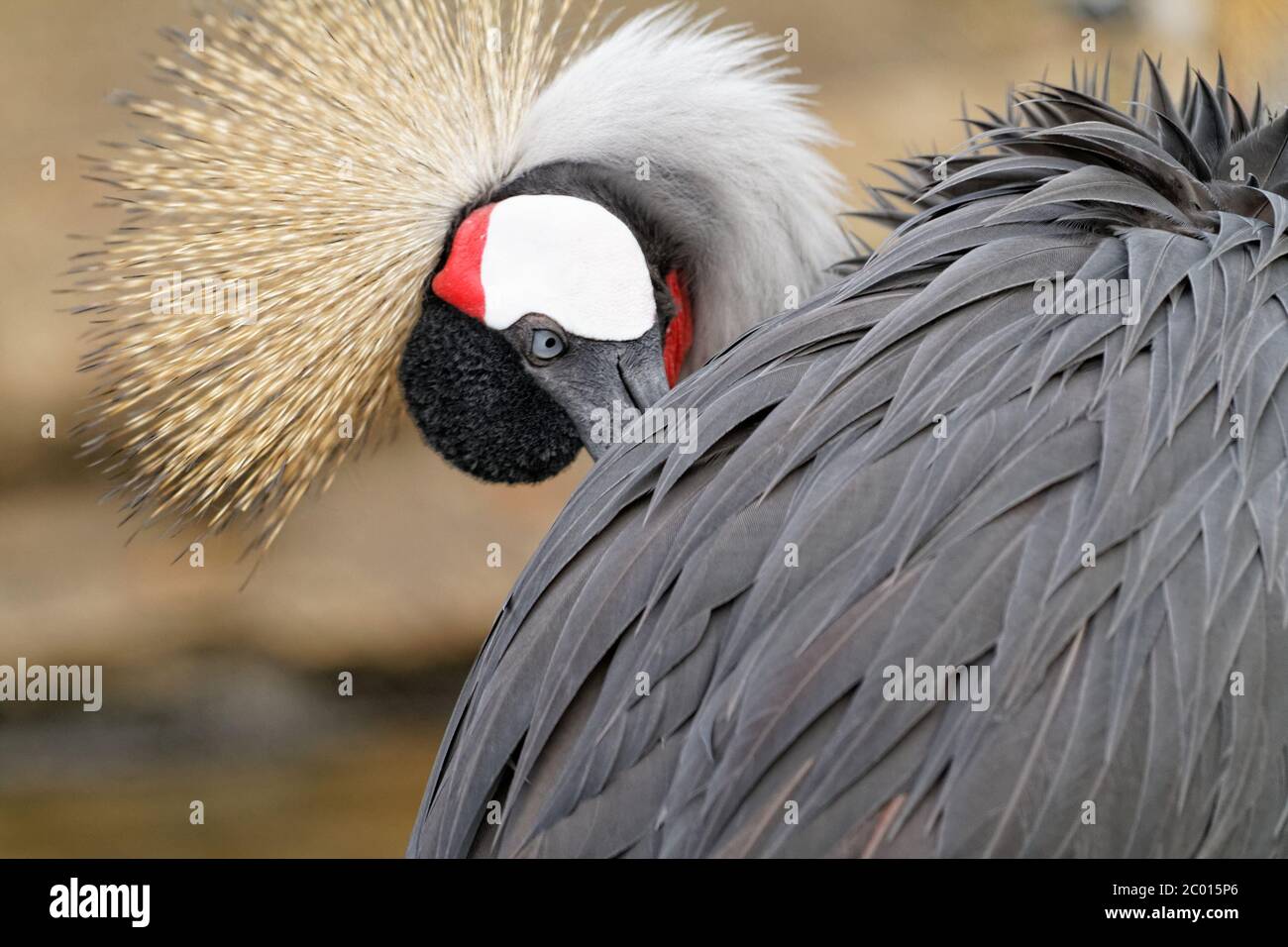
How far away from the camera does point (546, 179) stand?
4.56 ft

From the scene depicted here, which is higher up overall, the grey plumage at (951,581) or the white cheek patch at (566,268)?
the white cheek patch at (566,268)

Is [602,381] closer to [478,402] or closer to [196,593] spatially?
[478,402]

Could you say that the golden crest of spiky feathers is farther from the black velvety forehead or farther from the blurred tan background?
the blurred tan background

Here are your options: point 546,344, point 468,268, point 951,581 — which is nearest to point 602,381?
point 546,344

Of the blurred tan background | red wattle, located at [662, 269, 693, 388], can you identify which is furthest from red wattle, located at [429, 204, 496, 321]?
the blurred tan background

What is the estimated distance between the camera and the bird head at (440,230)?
1369 millimetres

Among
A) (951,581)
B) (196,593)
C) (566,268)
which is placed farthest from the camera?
(196,593)

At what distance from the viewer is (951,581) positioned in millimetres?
751

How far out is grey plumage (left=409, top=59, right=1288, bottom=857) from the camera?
0.71 m

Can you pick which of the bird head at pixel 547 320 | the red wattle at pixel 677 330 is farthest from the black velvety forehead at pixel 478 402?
the red wattle at pixel 677 330

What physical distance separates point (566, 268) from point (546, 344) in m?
0.08

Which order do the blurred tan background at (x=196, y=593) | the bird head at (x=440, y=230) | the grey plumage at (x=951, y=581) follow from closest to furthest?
the grey plumage at (x=951, y=581)
the bird head at (x=440, y=230)
the blurred tan background at (x=196, y=593)

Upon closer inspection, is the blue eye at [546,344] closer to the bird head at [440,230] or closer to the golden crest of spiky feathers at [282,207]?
the bird head at [440,230]
